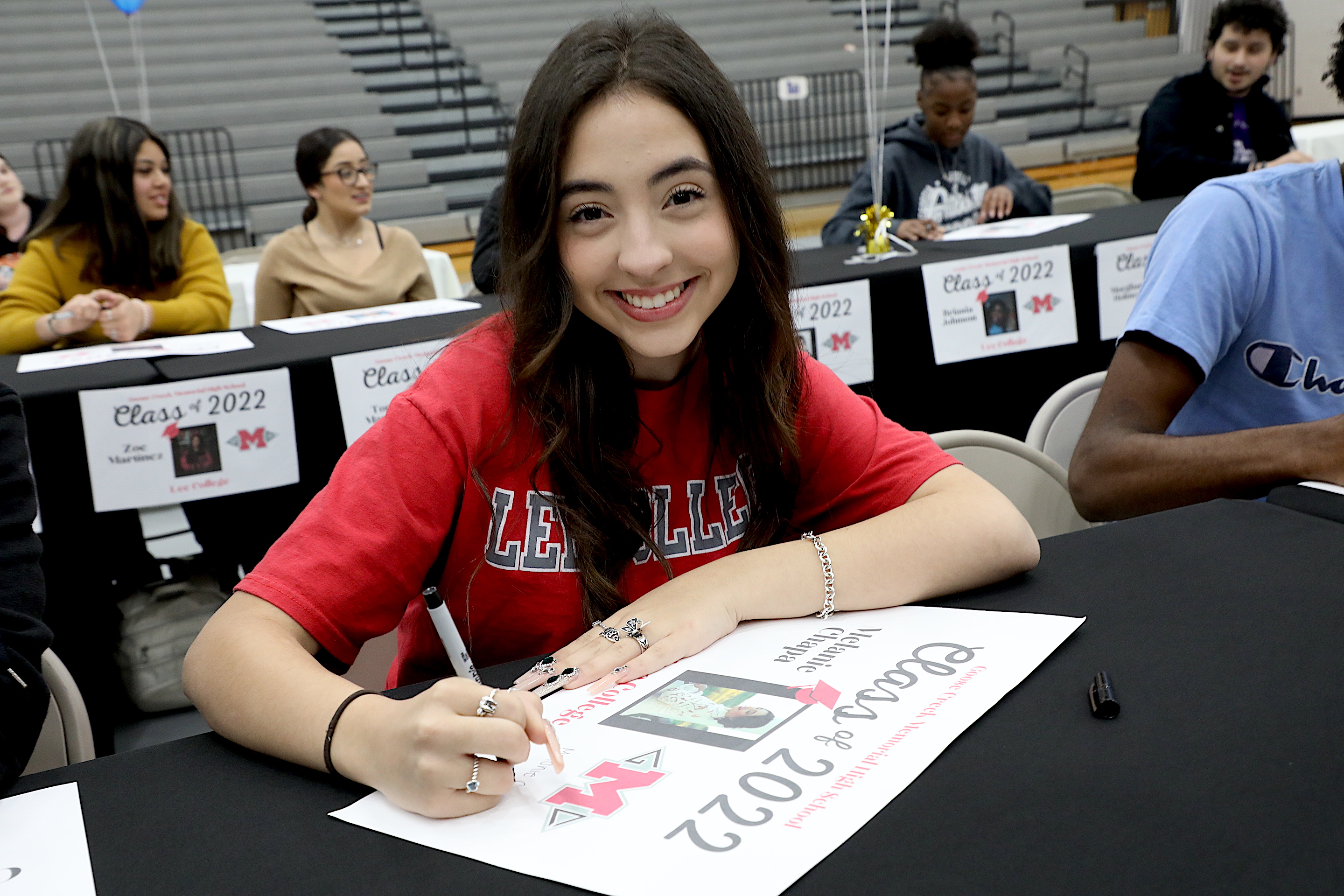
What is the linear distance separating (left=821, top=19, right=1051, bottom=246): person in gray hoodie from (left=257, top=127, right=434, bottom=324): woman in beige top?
144 cm

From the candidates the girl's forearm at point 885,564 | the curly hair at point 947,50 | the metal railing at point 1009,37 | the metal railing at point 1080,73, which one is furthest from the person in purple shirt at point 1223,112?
the metal railing at point 1009,37

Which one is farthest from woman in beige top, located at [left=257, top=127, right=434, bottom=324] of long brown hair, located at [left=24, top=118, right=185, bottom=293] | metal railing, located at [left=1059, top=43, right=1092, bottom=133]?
metal railing, located at [left=1059, top=43, right=1092, bottom=133]

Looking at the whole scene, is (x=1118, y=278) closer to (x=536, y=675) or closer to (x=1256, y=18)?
(x=1256, y=18)

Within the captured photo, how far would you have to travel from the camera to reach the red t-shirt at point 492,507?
937 mm

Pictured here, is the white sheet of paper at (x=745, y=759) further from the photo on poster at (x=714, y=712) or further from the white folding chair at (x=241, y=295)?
the white folding chair at (x=241, y=295)

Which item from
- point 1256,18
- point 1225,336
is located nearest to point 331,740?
point 1225,336

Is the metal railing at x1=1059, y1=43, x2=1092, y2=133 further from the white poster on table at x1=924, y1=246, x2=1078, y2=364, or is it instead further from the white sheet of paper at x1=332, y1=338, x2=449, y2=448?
the white sheet of paper at x1=332, y1=338, x2=449, y2=448

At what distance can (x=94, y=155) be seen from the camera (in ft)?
9.39

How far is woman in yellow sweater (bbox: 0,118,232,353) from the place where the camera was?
2688 mm

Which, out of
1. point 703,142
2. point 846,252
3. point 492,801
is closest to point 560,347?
point 703,142

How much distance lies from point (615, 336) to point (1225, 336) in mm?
862

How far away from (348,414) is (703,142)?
131 centimetres

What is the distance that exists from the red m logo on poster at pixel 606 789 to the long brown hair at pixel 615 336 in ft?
1.22

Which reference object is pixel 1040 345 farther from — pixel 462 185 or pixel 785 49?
pixel 785 49
